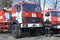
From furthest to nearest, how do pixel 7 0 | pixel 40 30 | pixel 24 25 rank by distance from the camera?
pixel 7 0 → pixel 40 30 → pixel 24 25

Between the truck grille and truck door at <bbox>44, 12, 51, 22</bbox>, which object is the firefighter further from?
the truck grille

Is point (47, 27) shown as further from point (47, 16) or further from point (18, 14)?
point (18, 14)

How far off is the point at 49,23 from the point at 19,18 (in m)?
2.54

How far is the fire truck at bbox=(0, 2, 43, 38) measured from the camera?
2145 cm

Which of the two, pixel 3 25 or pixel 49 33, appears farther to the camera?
pixel 3 25

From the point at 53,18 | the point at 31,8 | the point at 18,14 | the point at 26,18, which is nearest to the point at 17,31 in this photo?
the point at 26,18

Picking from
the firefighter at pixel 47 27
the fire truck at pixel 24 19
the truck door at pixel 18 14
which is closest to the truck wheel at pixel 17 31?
the fire truck at pixel 24 19

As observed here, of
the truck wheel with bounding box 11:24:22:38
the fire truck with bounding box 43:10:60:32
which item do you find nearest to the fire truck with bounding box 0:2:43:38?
the truck wheel with bounding box 11:24:22:38

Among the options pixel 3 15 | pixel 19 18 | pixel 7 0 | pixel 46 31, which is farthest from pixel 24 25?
pixel 7 0

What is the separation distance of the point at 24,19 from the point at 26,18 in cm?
20

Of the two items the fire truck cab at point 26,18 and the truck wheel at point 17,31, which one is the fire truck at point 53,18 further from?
the truck wheel at point 17,31

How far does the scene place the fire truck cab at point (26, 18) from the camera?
21.4 m

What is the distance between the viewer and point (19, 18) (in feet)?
70.5

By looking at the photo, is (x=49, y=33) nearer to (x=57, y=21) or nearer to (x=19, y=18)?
(x=57, y=21)
